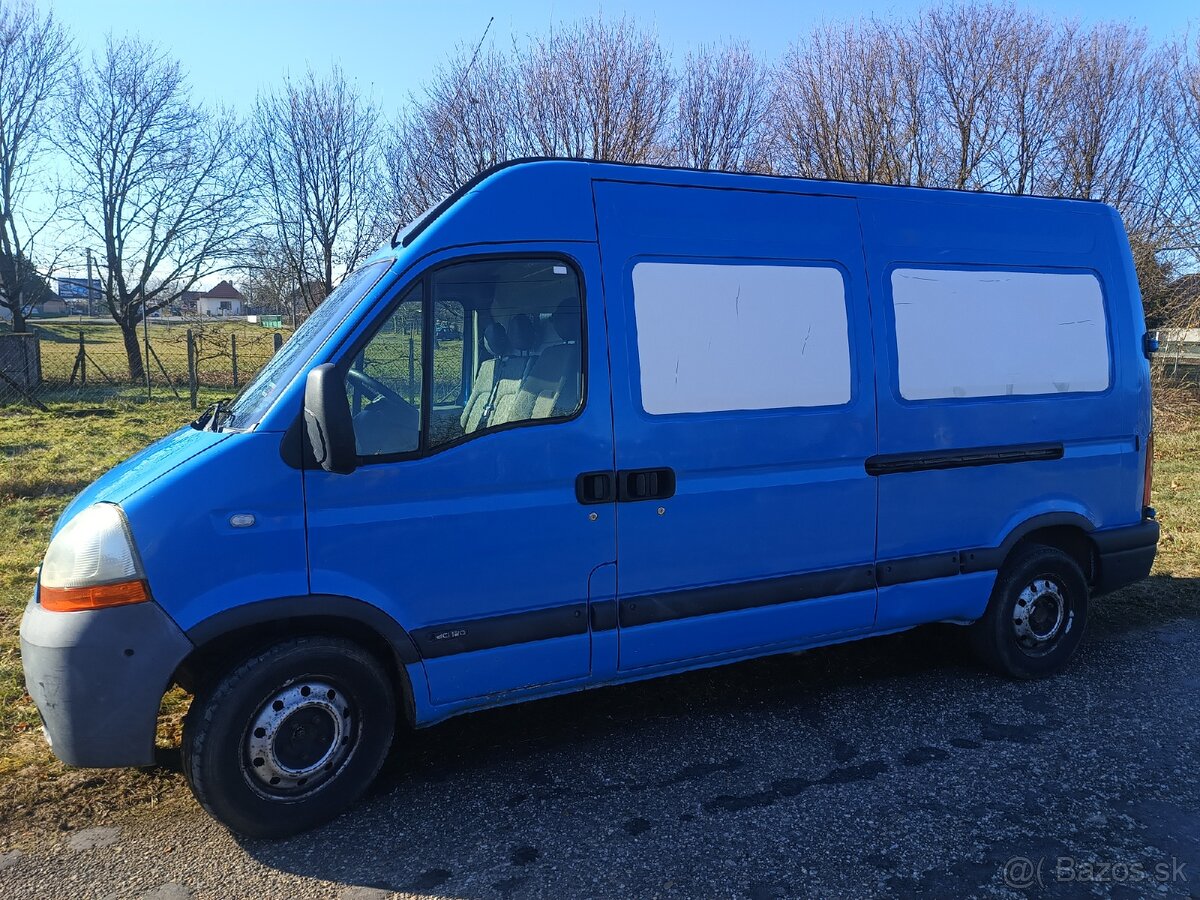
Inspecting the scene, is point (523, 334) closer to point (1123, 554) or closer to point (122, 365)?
point (1123, 554)

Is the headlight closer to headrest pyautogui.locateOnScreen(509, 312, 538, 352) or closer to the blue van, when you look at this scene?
the blue van

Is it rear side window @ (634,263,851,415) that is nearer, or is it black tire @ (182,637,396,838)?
black tire @ (182,637,396,838)

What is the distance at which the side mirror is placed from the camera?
312 centimetres

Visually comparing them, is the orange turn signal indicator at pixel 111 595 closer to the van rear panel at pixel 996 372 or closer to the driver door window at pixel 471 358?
the driver door window at pixel 471 358

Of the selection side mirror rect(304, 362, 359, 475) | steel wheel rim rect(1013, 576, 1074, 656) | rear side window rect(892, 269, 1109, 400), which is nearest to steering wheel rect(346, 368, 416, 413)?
side mirror rect(304, 362, 359, 475)

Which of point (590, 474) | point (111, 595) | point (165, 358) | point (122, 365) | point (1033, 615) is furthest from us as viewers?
point (165, 358)

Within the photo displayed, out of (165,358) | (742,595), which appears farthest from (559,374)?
(165,358)

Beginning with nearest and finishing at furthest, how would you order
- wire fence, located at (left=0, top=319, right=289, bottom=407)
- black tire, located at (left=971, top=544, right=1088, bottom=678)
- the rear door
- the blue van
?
the blue van
the rear door
black tire, located at (left=971, top=544, right=1088, bottom=678)
wire fence, located at (left=0, top=319, right=289, bottom=407)

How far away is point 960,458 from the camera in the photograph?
4.48m

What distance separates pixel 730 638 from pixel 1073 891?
1.59 m

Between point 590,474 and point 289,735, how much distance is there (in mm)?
1517

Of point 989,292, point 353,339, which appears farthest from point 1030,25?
point 353,339

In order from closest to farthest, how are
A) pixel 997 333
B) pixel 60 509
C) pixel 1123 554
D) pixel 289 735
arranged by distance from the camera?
pixel 289 735 < pixel 997 333 < pixel 1123 554 < pixel 60 509

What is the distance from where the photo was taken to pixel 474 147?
17656mm
